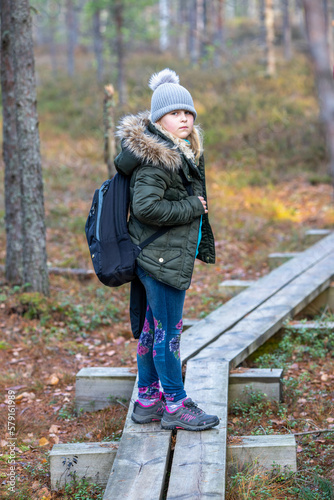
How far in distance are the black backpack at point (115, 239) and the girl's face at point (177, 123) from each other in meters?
0.42

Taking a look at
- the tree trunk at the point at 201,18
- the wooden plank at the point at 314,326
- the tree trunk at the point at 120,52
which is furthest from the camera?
the tree trunk at the point at 201,18

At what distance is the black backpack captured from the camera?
3.30 metres

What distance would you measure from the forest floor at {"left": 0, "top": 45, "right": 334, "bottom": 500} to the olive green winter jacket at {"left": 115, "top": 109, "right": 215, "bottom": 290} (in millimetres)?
1366

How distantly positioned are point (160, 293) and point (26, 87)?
3940 millimetres

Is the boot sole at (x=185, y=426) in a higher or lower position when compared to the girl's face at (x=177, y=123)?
lower

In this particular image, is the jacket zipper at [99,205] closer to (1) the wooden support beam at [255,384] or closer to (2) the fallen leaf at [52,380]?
(1) the wooden support beam at [255,384]

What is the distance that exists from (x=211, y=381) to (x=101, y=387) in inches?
38.6

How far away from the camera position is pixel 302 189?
1216 centimetres

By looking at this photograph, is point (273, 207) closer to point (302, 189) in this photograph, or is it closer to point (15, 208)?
point (302, 189)

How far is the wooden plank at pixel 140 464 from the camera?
2893 millimetres

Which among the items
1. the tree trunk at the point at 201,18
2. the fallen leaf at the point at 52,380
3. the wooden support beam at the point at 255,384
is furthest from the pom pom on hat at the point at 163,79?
the tree trunk at the point at 201,18

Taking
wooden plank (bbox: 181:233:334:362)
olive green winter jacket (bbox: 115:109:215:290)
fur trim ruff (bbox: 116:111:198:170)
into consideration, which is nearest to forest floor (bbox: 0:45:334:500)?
wooden plank (bbox: 181:233:334:362)

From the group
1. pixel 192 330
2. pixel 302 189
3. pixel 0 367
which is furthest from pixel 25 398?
pixel 302 189

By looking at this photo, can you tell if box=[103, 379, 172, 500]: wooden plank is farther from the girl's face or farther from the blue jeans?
the girl's face
